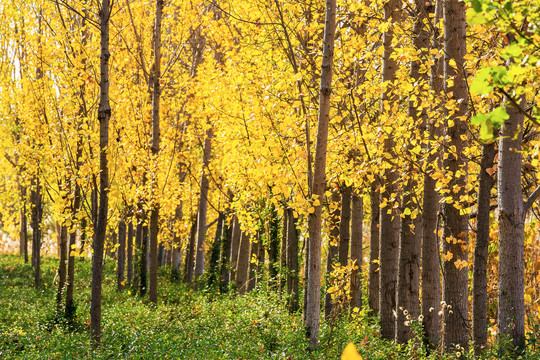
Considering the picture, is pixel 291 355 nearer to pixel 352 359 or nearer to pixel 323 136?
pixel 323 136

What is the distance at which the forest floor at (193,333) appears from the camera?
7.66 metres

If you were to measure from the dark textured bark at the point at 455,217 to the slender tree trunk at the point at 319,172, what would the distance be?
1.37 m

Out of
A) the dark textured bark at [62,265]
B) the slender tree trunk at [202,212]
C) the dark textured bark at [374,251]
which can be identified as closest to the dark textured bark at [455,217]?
the dark textured bark at [374,251]

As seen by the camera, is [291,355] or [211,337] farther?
[211,337]

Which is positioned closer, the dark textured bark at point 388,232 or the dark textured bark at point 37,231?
the dark textured bark at point 388,232

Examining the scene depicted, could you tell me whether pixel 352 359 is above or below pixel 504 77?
below

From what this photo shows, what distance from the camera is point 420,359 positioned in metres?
6.30

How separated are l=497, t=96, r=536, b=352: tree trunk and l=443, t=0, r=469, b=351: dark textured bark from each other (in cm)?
66

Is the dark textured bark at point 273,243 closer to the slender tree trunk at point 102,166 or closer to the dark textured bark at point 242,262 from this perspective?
the dark textured bark at point 242,262

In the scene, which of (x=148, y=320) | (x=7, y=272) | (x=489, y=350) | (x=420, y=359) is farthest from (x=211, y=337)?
(x=7, y=272)

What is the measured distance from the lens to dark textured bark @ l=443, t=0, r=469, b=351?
6.02 meters

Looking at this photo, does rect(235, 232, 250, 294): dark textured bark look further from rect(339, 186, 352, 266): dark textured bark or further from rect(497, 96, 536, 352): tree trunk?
rect(497, 96, 536, 352): tree trunk

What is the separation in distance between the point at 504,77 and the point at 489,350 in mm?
4284

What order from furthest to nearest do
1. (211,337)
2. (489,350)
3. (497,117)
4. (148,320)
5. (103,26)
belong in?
1. (148,320)
2. (211,337)
3. (103,26)
4. (489,350)
5. (497,117)
